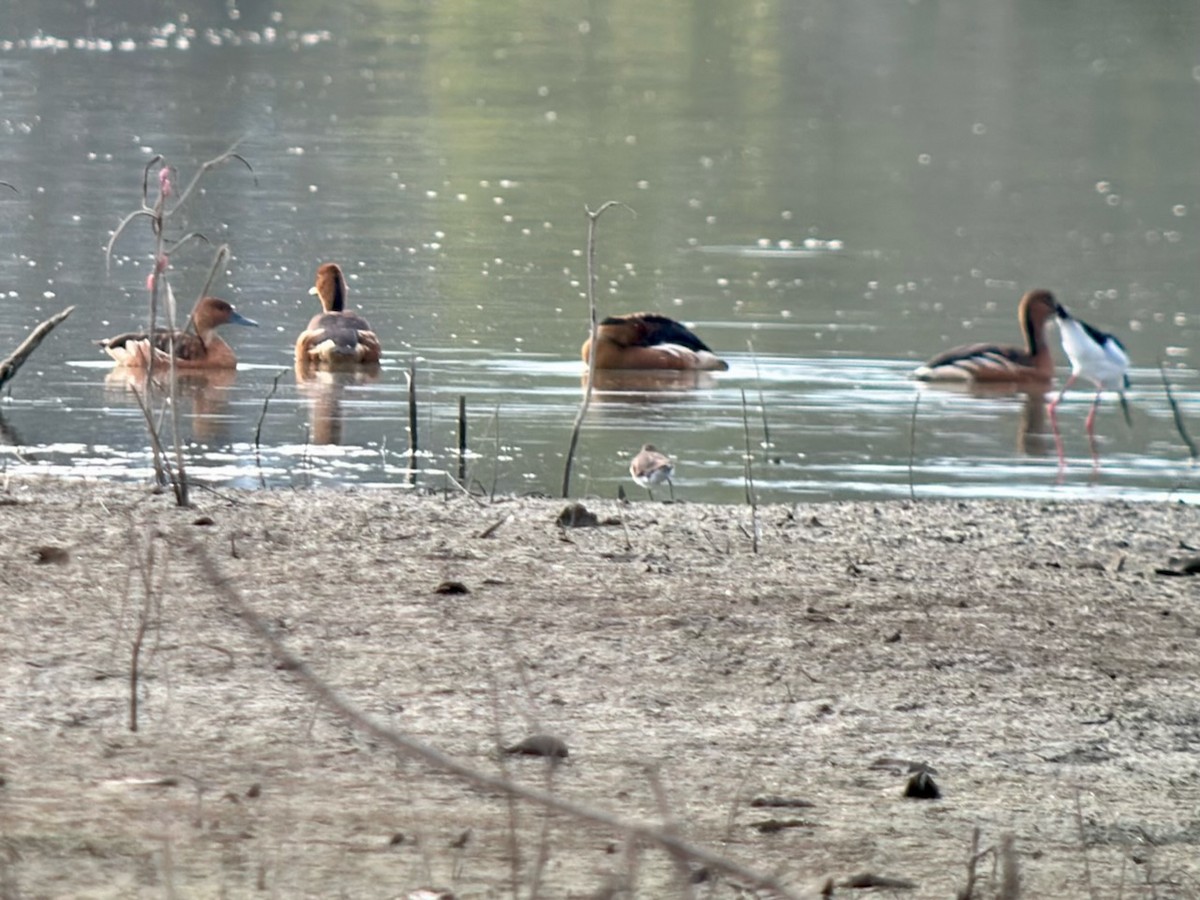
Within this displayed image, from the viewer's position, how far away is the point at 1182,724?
6074 mm

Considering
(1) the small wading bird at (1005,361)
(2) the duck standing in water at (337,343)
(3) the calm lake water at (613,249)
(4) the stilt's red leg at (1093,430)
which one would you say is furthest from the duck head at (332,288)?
(4) the stilt's red leg at (1093,430)

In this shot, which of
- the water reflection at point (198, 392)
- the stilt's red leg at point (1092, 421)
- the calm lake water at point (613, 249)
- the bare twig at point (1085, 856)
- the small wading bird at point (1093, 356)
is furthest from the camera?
the small wading bird at point (1093, 356)

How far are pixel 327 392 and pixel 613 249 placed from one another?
10.2m

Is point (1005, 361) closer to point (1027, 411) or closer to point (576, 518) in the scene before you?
point (1027, 411)

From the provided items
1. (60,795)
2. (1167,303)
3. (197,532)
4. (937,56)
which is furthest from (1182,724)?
(937,56)

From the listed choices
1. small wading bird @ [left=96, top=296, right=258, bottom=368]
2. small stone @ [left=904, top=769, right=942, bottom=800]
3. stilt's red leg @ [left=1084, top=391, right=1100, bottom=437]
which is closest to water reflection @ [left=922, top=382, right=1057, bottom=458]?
stilt's red leg @ [left=1084, top=391, right=1100, bottom=437]

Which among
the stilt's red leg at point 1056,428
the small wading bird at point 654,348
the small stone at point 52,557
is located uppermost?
the small wading bird at point 654,348

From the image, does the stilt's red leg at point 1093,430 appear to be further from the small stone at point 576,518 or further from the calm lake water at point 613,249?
the small stone at point 576,518

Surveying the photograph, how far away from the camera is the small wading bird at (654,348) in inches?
642

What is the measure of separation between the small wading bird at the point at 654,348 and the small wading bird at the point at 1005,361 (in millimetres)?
1600

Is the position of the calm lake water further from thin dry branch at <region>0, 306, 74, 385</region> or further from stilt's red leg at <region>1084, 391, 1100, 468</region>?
thin dry branch at <region>0, 306, 74, 385</region>

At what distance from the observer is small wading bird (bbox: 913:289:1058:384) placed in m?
16.2

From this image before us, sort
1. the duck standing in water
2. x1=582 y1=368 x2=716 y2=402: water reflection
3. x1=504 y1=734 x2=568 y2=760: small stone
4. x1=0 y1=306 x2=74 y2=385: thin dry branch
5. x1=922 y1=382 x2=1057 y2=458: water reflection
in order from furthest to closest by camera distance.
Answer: x1=582 y1=368 x2=716 y2=402: water reflection → the duck standing in water → x1=922 y1=382 x2=1057 y2=458: water reflection → x1=0 y1=306 x2=74 y2=385: thin dry branch → x1=504 y1=734 x2=568 y2=760: small stone

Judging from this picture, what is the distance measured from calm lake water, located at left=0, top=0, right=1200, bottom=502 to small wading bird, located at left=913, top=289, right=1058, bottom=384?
0.84 feet
